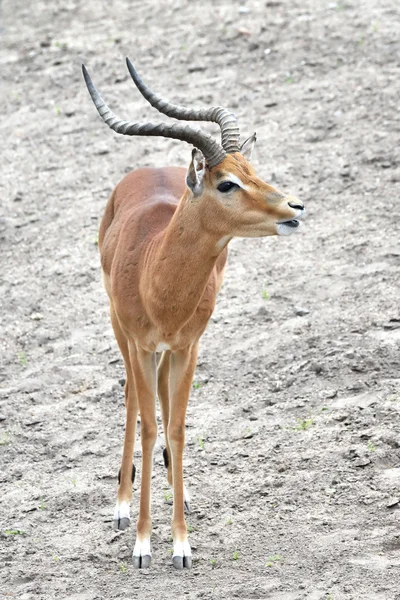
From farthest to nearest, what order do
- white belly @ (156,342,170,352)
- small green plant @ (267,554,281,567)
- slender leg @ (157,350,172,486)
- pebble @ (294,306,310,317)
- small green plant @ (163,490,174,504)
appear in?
pebble @ (294,306,310,317) < slender leg @ (157,350,172,486) < small green plant @ (163,490,174,504) < white belly @ (156,342,170,352) < small green plant @ (267,554,281,567)

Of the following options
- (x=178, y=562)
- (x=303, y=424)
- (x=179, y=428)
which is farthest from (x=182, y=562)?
(x=303, y=424)

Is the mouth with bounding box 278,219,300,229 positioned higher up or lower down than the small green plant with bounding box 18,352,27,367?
higher up

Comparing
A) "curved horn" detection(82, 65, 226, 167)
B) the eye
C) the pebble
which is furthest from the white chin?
the pebble

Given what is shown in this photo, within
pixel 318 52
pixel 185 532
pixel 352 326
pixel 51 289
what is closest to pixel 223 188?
pixel 185 532

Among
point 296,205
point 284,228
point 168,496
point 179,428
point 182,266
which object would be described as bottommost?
point 168,496

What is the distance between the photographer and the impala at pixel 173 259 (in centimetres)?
514

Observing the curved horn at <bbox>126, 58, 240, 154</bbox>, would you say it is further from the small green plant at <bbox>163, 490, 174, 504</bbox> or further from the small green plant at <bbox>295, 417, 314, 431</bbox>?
the small green plant at <bbox>163, 490, 174, 504</bbox>

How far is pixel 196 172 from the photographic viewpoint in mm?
5152

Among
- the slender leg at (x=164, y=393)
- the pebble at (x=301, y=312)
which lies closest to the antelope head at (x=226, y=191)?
the slender leg at (x=164, y=393)

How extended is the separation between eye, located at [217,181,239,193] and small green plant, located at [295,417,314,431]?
206 centimetres

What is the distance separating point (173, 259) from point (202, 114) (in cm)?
78

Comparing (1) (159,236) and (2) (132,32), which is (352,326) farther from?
(2) (132,32)

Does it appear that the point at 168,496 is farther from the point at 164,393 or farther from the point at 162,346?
the point at 162,346

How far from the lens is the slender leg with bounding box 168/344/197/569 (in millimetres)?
5684
